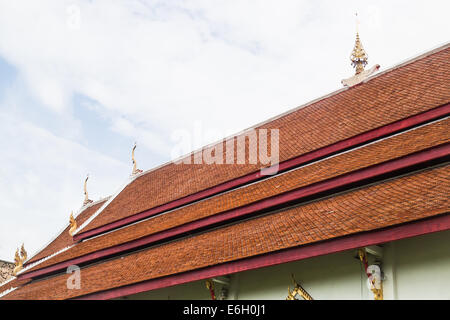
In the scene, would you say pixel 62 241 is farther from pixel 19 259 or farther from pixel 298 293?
pixel 298 293

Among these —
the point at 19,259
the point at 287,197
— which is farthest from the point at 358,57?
the point at 19,259

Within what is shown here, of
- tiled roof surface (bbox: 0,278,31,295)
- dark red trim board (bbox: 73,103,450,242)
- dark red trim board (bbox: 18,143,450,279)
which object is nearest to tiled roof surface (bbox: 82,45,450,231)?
dark red trim board (bbox: 73,103,450,242)

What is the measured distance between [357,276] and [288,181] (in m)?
2.50

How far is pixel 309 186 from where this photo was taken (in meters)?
8.00

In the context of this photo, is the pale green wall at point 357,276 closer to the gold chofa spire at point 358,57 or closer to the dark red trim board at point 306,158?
the dark red trim board at point 306,158

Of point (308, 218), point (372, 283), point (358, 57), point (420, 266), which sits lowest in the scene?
point (372, 283)

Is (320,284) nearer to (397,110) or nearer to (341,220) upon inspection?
(341,220)

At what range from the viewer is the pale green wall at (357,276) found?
6.01 meters

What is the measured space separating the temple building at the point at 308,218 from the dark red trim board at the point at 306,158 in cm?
2

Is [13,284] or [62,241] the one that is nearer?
[13,284]

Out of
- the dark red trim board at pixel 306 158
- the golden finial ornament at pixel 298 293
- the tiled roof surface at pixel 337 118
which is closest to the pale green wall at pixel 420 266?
the golden finial ornament at pixel 298 293

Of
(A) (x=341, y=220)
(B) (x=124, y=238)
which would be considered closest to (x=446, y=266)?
(A) (x=341, y=220)

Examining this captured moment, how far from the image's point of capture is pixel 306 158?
941 cm

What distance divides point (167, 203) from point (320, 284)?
5116 mm
